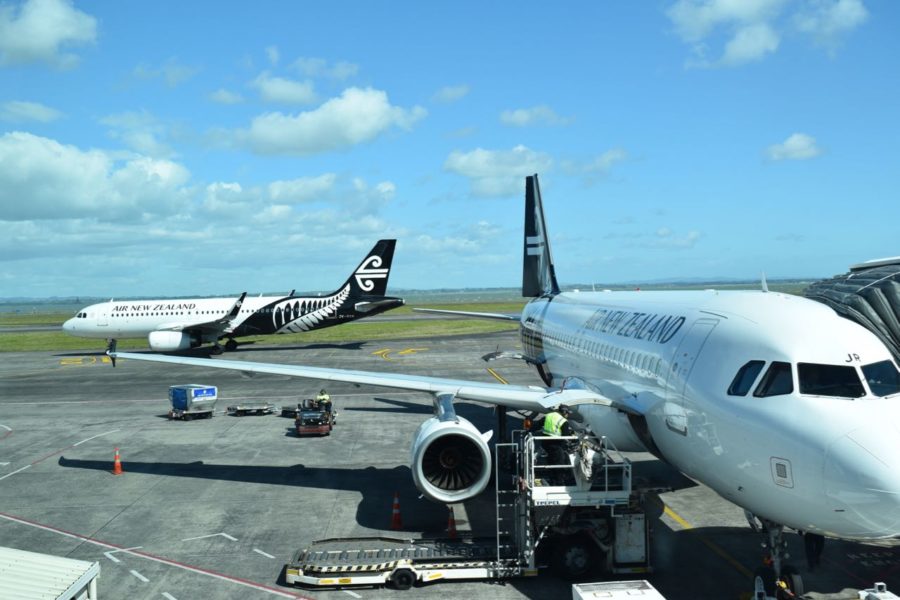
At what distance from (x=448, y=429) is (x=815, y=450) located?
292 inches

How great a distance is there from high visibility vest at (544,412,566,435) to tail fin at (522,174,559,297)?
15078mm

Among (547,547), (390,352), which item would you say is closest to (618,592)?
(547,547)

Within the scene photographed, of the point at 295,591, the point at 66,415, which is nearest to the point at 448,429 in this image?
the point at 295,591

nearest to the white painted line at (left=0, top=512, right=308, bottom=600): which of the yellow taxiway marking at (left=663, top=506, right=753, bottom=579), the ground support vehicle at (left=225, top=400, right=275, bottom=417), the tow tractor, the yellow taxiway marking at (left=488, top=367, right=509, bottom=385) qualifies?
the tow tractor

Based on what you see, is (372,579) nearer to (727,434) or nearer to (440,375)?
(727,434)

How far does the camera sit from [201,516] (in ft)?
54.6

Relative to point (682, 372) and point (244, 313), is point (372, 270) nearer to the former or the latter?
point (244, 313)

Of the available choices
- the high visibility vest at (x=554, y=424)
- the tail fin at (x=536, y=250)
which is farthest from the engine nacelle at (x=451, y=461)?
the tail fin at (x=536, y=250)

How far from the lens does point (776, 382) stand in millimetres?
9453

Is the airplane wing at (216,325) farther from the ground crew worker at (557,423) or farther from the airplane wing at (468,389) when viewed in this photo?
the ground crew worker at (557,423)

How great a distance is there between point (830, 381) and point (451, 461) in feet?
25.0

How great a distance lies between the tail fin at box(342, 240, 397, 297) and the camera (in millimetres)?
53875

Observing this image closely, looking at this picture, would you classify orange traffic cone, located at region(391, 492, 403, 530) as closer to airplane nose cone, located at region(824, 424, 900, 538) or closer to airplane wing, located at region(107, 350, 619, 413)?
airplane wing, located at region(107, 350, 619, 413)

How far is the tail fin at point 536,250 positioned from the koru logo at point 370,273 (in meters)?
22.9
